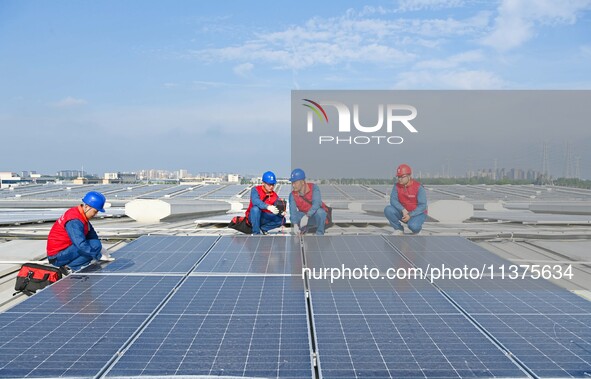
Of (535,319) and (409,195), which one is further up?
(409,195)

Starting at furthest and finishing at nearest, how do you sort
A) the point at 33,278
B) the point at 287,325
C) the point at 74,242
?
the point at 74,242 < the point at 33,278 < the point at 287,325

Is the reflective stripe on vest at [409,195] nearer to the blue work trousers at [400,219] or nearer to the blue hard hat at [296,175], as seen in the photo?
the blue work trousers at [400,219]

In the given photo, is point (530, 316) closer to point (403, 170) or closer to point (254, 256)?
point (254, 256)

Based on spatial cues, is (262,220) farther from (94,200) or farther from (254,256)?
(94,200)

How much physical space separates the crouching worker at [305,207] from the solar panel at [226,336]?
486 centimetres

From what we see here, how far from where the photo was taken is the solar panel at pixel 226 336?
275 centimetres

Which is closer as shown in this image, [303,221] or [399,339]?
[399,339]

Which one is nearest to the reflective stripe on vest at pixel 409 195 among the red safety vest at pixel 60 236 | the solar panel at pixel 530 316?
the solar panel at pixel 530 316

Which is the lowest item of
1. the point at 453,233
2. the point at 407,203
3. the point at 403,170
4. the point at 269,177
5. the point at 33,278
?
the point at 453,233

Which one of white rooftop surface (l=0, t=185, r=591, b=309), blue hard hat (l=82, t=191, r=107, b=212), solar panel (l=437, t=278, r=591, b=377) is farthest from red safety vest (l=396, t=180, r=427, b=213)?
blue hard hat (l=82, t=191, r=107, b=212)

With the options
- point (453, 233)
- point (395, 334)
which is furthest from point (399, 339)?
point (453, 233)

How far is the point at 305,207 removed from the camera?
9.87m

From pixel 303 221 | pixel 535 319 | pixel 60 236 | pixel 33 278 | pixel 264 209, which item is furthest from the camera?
pixel 303 221

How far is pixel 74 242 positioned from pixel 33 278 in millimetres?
798
